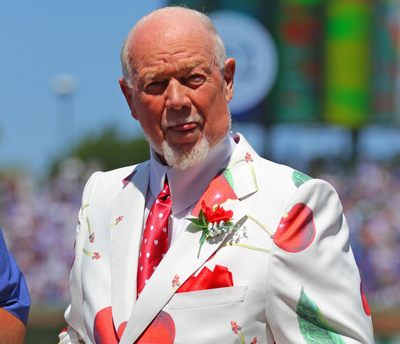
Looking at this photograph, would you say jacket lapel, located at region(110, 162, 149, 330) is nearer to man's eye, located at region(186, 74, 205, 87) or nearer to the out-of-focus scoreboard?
man's eye, located at region(186, 74, 205, 87)

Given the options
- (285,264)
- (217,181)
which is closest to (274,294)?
(285,264)

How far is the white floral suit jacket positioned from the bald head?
1.31ft

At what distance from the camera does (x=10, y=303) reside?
1.87 meters

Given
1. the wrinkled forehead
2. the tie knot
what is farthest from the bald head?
the tie knot

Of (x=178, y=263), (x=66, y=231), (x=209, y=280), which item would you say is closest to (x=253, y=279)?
(x=209, y=280)

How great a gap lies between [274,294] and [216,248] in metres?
0.23

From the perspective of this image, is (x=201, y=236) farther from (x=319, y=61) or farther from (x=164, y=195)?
(x=319, y=61)

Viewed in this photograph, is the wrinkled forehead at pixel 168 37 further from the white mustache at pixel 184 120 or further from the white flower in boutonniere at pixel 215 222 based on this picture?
the white flower in boutonniere at pixel 215 222

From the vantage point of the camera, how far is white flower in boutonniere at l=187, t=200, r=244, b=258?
177 centimetres

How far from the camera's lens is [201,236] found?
1.80 metres

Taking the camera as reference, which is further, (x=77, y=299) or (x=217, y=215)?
(x=77, y=299)

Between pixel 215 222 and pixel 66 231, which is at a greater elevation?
pixel 215 222

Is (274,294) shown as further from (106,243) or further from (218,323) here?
(106,243)

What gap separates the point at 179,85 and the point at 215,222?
44cm
